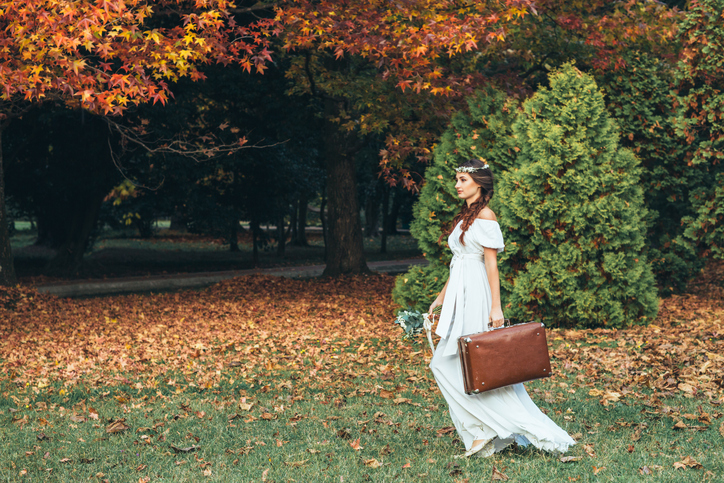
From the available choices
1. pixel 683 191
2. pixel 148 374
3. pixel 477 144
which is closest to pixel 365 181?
pixel 683 191

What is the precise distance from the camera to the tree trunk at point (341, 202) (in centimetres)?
1552

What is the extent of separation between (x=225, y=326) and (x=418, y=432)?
18.8 feet

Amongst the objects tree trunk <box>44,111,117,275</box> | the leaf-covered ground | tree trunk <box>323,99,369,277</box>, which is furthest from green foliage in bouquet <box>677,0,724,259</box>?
tree trunk <box>44,111,117,275</box>

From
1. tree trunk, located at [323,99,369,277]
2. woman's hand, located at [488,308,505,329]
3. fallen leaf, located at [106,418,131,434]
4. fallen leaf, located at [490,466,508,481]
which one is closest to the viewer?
fallen leaf, located at [490,466,508,481]

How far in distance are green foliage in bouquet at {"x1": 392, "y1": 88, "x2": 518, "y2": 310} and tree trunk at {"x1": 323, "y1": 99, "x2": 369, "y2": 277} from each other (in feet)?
18.3

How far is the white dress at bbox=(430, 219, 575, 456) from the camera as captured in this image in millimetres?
4414

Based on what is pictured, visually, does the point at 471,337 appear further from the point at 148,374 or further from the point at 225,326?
the point at 225,326

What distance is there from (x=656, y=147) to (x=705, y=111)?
94cm

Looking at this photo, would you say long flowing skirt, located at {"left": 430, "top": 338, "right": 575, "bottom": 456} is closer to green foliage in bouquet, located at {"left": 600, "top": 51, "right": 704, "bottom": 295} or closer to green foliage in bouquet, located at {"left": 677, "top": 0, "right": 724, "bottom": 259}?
green foliage in bouquet, located at {"left": 600, "top": 51, "right": 704, "bottom": 295}

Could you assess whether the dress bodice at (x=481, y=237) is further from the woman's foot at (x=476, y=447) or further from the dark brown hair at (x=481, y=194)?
the woman's foot at (x=476, y=447)

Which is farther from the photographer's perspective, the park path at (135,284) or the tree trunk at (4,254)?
the park path at (135,284)

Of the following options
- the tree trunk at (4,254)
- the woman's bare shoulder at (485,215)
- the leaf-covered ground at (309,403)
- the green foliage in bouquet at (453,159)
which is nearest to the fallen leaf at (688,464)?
the leaf-covered ground at (309,403)

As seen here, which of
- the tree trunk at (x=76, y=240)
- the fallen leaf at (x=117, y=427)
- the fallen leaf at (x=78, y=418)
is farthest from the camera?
the tree trunk at (x=76, y=240)

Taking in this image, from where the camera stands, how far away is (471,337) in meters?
4.21
